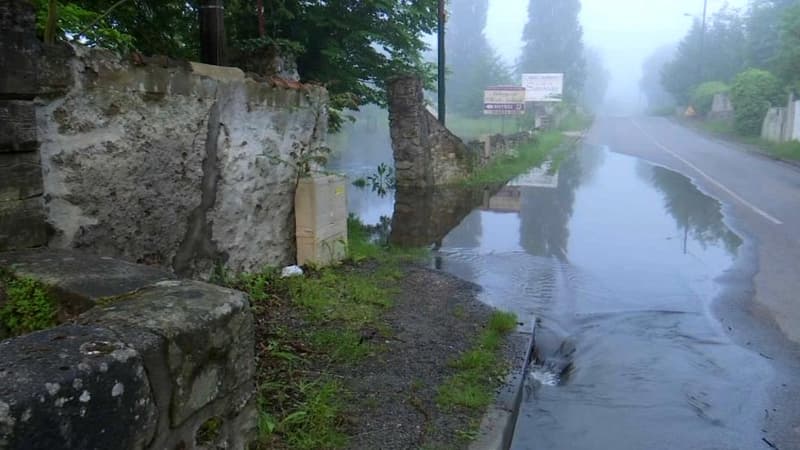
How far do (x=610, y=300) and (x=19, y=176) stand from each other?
18.5 ft

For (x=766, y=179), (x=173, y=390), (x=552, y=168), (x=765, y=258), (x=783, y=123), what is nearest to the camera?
(x=173, y=390)

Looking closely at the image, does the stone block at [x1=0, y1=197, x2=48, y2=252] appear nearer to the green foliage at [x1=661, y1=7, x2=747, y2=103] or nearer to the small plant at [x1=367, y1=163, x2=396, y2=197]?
the small plant at [x1=367, y1=163, x2=396, y2=197]

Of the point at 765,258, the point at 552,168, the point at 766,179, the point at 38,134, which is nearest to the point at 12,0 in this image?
the point at 38,134

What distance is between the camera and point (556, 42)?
76.8 m

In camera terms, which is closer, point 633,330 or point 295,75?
point 633,330

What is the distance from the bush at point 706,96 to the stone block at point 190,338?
53.4 m

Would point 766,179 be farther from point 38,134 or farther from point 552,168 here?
point 38,134

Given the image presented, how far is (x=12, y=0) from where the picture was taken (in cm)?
327

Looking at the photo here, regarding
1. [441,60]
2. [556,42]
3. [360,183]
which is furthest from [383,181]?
[556,42]

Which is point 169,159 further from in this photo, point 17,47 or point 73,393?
point 73,393

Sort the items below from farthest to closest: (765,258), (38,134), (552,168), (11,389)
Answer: (552,168) → (765,258) → (38,134) → (11,389)

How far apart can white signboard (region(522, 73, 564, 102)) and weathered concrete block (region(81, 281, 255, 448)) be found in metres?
48.9

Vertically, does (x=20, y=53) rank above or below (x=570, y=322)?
above

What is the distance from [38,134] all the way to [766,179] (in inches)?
680
